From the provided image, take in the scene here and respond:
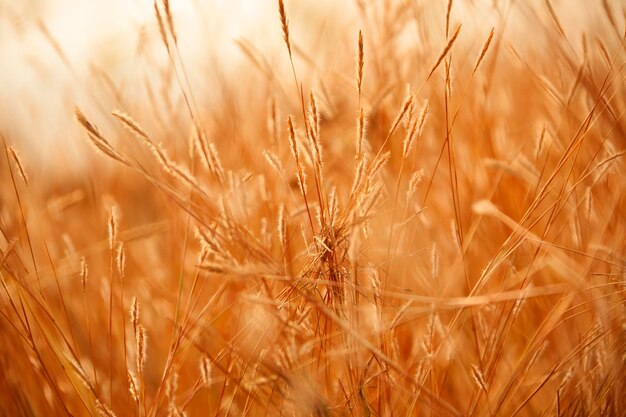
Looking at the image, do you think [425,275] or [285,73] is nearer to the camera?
[425,275]

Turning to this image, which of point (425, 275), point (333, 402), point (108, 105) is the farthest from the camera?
point (108, 105)

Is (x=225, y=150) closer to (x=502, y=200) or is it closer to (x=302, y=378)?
(x=502, y=200)

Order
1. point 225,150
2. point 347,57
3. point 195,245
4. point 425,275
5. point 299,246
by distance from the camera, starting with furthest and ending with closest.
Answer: point 347,57
point 225,150
point 195,245
point 299,246
point 425,275

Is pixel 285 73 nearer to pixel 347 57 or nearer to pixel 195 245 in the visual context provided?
pixel 347 57

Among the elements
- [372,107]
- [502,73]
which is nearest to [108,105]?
[372,107]

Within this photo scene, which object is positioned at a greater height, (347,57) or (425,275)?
(347,57)

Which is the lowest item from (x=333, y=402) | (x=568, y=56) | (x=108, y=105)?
(x=333, y=402)

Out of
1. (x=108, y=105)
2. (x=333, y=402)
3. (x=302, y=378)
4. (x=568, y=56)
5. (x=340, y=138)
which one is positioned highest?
(x=108, y=105)

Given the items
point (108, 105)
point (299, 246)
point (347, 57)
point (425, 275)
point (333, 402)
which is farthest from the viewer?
point (347, 57)

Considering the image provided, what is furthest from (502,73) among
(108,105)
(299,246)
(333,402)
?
(333,402)

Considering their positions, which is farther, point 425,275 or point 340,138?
point 340,138
